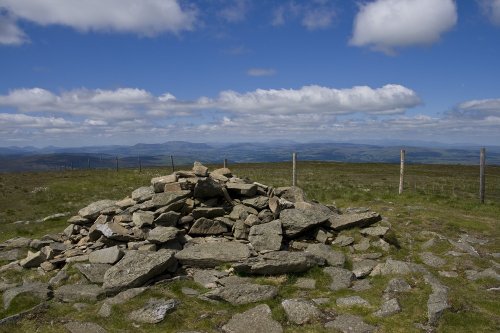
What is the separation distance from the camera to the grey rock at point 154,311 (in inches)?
431

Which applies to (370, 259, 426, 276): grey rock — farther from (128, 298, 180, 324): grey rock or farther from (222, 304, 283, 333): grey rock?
(128, 298, 180, 324): grey rock

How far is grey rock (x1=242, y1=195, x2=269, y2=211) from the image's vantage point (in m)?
18.6

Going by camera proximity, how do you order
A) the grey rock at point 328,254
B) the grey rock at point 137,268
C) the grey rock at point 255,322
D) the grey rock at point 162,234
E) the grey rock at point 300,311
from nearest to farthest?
the grey rock at point 255,322
the grey rock at point 300,311
the grey rock at point 137,268
the grey rock at point 328,254
the grey rock at point 162,234

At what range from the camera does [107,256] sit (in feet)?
50.2

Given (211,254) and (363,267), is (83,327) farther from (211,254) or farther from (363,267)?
(363,267)

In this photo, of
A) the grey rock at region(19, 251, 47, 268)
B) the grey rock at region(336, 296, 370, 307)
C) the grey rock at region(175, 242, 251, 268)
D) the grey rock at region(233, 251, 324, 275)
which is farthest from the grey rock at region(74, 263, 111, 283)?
the grey rock at region(336, 296, 370, 307)

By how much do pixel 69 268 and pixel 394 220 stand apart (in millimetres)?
15340

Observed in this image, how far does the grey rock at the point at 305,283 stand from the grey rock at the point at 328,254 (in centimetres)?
169

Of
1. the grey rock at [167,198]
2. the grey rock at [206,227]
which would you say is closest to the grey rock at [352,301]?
the grey rock at [206,227]

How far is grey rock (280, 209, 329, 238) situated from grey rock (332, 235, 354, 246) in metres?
1.02

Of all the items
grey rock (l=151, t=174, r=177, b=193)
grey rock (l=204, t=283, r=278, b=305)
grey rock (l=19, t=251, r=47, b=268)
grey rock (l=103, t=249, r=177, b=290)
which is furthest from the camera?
grey rock (l=151, t=174, r=177, b=193)

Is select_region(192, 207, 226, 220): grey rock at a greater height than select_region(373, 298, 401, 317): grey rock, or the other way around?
select_region(192, 207, 226, 220): grey rock

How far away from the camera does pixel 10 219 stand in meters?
30.6

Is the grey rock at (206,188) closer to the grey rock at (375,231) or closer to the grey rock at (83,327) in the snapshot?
the grey rock at (375,231)
